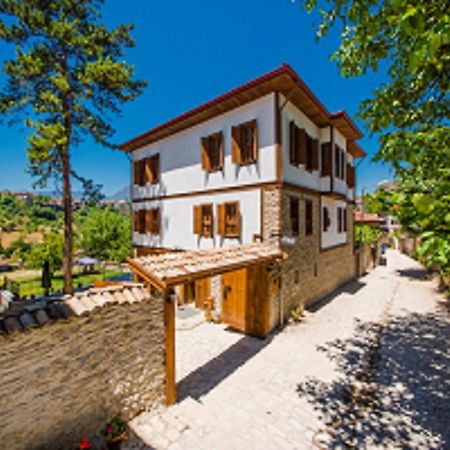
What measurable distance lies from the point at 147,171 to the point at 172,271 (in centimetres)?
1104

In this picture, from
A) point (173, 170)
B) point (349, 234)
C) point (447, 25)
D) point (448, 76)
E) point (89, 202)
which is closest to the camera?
point (447, 25)

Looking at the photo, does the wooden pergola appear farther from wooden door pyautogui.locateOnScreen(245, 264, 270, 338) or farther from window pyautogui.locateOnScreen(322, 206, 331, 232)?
window pyautogui.locateOnScreen(322, 206, 331, 232)

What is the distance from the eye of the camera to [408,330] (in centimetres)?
959

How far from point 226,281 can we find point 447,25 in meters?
9.36

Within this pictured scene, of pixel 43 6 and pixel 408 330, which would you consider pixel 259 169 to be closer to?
pixel 408 330

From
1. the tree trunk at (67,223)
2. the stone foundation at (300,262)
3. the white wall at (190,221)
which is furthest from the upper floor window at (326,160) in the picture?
the tree trunk at (67,223)

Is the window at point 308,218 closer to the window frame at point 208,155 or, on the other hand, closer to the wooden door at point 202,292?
the window frame at point 208,155

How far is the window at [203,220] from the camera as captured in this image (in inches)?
464

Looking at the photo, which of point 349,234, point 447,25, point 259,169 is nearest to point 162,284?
point 447,25

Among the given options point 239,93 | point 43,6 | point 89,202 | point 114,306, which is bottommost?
point 114,306

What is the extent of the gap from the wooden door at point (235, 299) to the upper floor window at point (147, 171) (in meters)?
7.72

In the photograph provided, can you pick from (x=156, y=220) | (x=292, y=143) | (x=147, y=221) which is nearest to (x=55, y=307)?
(x=292, y=143)

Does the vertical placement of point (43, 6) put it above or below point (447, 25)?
above

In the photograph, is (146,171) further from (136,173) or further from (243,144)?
(243,144)
